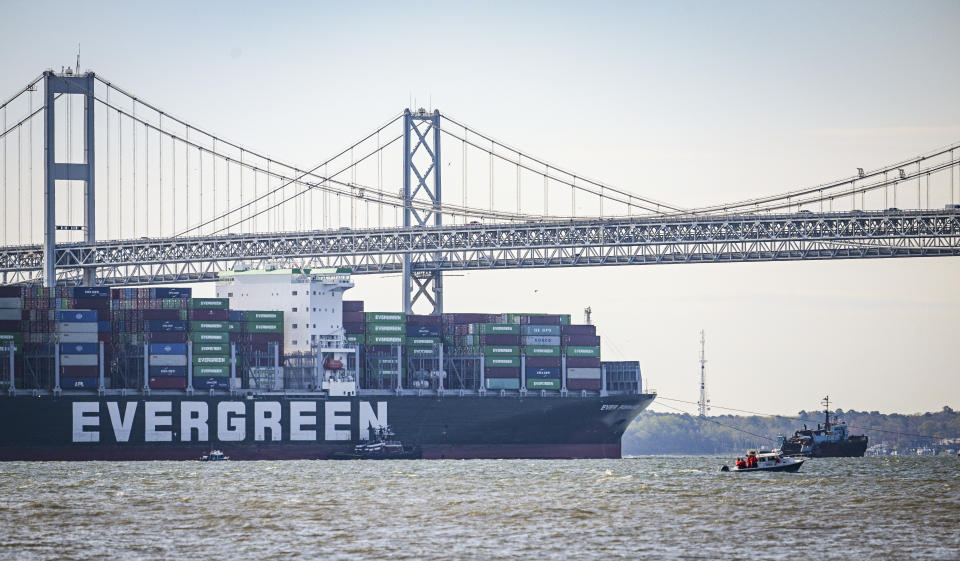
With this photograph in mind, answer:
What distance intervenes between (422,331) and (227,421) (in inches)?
456

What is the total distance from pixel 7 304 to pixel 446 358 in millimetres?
21857

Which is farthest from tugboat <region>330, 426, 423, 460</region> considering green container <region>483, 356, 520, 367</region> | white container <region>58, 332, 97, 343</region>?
white container <region>58, 332, 97, 343</region>

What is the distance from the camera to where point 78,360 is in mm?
75500

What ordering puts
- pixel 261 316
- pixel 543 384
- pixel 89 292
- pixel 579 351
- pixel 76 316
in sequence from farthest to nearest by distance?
pixel 579 351 < pixel 543 384 < pixel 261 316 < pixel 89 292 < pixel 76 316

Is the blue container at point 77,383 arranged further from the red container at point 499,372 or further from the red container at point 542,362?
the red container at point 542,362

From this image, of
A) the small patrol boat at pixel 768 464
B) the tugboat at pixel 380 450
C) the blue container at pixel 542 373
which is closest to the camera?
the small patrol boat at pixel 768 464

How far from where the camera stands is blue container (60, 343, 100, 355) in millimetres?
75500

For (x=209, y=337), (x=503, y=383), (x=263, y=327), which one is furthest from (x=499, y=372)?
(x=209, y=337)

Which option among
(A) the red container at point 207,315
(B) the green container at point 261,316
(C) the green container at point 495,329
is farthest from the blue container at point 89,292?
(C) the green container at point 495,329

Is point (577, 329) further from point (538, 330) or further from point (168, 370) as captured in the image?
point (168, 370)

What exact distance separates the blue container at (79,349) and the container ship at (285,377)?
0.22ft

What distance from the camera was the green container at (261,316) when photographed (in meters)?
79.6

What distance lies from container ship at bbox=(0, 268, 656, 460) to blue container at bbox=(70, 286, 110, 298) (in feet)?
0.26

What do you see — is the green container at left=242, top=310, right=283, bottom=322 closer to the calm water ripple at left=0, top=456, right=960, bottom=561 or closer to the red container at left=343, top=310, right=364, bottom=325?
the red container at left=343, top=310, right=364, bottom=325
